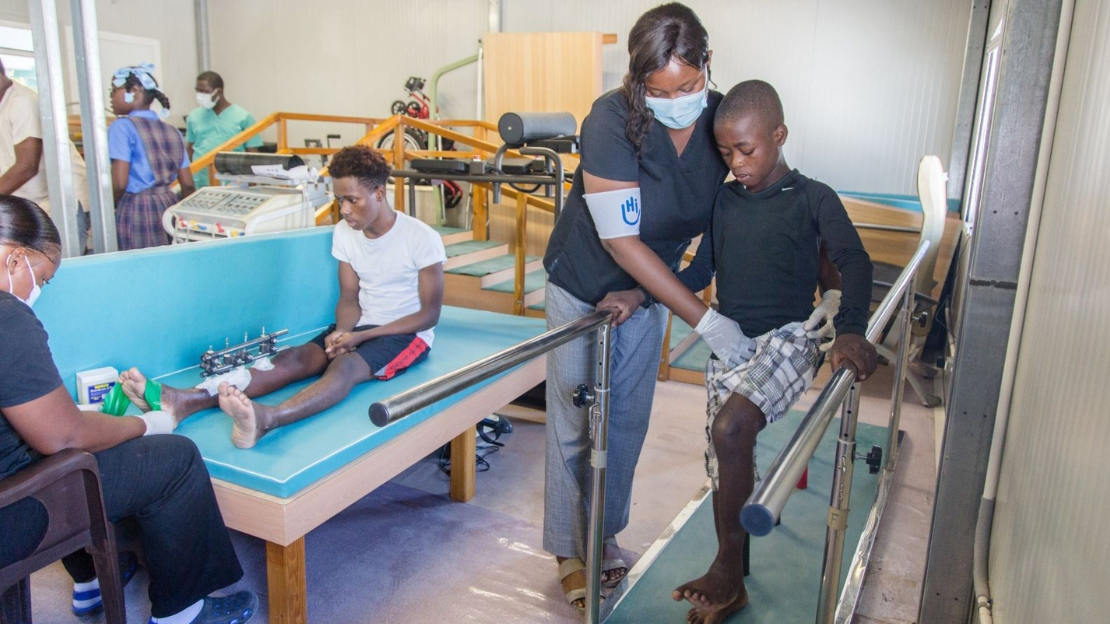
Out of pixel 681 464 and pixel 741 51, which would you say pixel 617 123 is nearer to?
pixel 681 464

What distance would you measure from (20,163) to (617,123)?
96.9 inches

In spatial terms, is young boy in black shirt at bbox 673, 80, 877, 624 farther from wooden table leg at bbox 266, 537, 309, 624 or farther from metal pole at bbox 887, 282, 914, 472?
metal pole at bbox 887, 282, 914, 472

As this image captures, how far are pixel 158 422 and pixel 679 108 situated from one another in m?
1.51

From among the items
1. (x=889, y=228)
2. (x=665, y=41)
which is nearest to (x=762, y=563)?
(x=665, y=41)

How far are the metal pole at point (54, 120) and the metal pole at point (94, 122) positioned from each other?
0.22 feet

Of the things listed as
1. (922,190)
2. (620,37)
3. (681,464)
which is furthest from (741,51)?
(681,464)

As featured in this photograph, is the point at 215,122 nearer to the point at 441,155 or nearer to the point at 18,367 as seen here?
the point at 441,155

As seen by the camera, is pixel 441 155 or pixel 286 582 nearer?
pixel 286 582

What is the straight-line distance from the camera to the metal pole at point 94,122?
90.3 inches

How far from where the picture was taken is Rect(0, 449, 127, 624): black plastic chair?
1.38 metres

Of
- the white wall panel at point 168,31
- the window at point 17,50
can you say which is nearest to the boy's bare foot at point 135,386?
the window at point 17,50

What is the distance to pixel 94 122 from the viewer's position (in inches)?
93.4

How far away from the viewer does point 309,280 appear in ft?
9.96

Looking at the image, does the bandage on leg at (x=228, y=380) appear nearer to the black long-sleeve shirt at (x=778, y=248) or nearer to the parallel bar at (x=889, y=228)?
the black long-sleeve shirt at (x=778, y=248)
